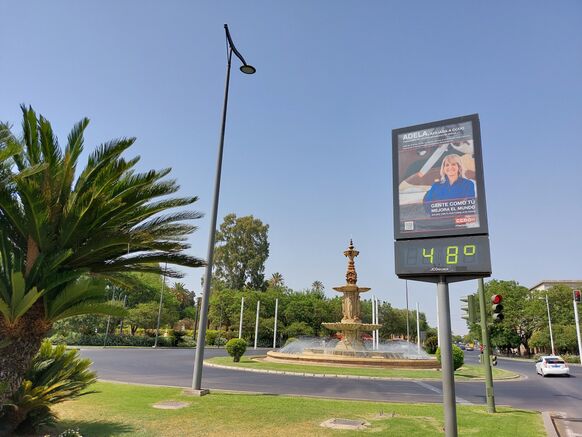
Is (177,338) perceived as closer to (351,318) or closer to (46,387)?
(351,318)

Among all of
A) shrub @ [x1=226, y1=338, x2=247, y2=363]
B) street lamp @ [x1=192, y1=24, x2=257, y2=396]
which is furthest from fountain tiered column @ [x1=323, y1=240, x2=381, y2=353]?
street lamp @ [x1=192, y1=24, x2=257, y2=396]

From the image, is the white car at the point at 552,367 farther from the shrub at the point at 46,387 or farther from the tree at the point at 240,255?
the tree at the point at 240,255

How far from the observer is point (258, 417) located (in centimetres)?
870

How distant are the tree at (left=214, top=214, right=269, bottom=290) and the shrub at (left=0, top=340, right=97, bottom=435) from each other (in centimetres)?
5307

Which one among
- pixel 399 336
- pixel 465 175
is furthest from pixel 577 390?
pixel 399 336

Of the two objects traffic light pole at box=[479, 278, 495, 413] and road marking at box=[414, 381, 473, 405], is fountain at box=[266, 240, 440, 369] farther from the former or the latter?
traffic light pole at box=[479, 278, 495, 413]

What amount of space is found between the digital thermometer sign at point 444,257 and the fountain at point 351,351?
61.0ft

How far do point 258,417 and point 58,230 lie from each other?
17.7 feet

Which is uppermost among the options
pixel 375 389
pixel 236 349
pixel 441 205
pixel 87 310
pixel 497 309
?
pixel 441 205

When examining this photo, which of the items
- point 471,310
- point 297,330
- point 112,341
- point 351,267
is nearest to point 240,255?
point 297,330

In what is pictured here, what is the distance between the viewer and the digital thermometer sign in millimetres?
6145

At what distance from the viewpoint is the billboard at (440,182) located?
21.0 feet

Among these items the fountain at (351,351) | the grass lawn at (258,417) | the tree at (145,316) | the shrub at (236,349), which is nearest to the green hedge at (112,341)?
the tree at (145,316)

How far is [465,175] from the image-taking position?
6.54 meters
